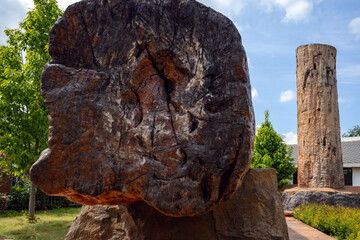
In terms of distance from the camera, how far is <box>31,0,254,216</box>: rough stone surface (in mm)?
2551

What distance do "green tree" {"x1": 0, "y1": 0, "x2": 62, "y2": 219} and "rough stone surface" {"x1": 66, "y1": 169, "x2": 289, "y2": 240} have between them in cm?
745

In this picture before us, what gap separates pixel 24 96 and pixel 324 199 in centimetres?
1035

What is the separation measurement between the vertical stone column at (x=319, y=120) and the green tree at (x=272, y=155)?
7.13m

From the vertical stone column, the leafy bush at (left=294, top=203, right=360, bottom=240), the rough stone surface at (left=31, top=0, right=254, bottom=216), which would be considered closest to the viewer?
the rough stone surface at (left=31, top=0, right=254, bottom=216)

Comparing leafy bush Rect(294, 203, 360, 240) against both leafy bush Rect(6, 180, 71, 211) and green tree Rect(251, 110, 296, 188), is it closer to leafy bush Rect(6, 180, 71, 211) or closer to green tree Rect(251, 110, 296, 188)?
green tree Rect(251, 110, 296, 188)

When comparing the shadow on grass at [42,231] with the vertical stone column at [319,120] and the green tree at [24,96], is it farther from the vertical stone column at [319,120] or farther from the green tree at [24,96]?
the vertical stone column at [319,120]

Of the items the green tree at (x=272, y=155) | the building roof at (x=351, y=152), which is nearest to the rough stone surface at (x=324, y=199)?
the green tree at (x=272, y=155)

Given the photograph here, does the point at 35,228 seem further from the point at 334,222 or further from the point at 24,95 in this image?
the point at 334,222

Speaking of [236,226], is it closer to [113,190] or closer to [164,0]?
[113,190]

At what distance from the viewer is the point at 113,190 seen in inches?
104

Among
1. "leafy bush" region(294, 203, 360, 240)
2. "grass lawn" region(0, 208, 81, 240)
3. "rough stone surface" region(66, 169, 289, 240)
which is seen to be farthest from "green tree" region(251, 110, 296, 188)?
"rough stone surface" region(66, 169, 289, 240)

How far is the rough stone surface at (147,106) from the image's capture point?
2551 mm

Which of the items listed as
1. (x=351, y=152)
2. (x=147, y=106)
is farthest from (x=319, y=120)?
(x=351, y=152)

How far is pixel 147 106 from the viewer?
2.71 metres
